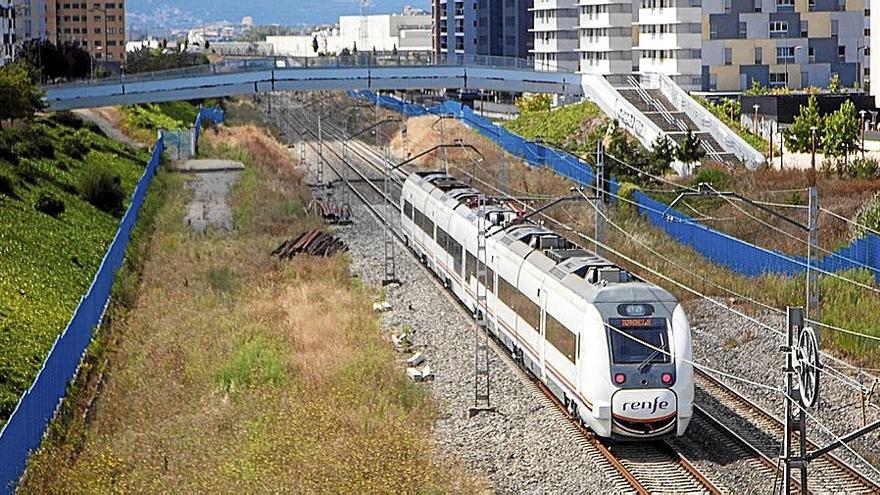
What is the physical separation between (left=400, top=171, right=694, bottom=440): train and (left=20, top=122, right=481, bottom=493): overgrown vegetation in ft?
6.91

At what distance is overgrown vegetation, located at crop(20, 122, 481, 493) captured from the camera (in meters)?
18.6

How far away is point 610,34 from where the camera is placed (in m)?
86.2

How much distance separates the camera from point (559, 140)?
6888 cm

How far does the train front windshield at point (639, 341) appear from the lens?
65.1 feet

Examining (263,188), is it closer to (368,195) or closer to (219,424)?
(368,195)

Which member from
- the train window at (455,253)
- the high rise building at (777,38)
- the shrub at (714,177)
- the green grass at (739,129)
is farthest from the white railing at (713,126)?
the train window at (455,253)

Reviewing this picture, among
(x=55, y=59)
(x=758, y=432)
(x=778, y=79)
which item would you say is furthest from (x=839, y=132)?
(x=55, y=59)

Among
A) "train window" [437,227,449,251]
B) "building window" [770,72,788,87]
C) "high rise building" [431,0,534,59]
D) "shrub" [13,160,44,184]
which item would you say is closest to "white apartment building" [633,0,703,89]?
"building window" [770,72,788,87]

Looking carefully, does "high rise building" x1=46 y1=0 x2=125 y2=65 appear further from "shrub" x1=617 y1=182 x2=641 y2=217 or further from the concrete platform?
"shrub" x1=617 y1=182 x2=641 y2=217

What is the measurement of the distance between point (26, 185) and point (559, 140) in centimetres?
3247

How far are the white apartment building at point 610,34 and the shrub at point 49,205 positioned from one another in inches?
1949

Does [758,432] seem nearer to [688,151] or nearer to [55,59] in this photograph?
[688,151]

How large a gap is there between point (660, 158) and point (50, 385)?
34044 millimetres

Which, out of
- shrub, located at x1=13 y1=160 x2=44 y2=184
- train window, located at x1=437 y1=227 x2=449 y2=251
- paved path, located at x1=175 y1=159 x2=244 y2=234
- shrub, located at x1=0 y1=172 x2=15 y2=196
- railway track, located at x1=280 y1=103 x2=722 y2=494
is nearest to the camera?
railway track, located at x1=280 y1=103 x2=722 y2=494
